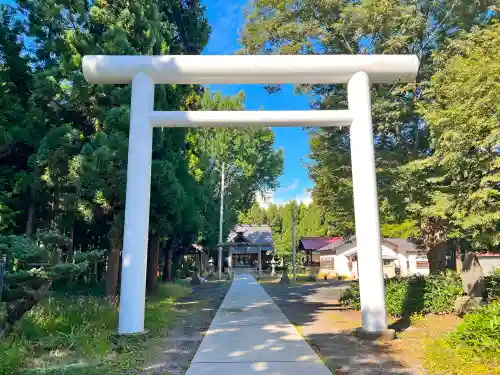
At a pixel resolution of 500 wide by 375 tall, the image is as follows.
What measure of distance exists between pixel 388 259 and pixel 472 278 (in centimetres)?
2220

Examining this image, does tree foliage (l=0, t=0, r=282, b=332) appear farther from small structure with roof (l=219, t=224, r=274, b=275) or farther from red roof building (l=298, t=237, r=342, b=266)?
red roof building (l=298, t=237, r=342, b=266)

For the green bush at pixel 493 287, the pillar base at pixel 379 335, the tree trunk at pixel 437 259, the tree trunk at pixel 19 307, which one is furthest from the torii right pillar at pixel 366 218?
the tree trunk at pixel 19 307

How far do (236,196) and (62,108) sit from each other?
26056 millimetres

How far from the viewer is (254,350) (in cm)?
616

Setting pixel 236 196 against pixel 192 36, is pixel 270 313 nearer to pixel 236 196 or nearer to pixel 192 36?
pixel 192 36

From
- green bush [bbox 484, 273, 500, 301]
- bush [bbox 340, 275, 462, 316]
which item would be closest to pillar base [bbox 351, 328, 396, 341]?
bush [bbox 340, 275, 462, 316]

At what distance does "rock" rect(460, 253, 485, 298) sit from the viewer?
938cm

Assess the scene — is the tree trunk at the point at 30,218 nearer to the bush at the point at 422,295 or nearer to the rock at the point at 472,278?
the bush at the point at 422,295

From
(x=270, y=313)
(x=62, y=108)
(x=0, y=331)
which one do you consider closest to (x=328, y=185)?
(x=270, y=313)

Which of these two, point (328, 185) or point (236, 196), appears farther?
point (236, 196)

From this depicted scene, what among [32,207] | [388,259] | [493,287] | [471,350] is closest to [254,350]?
[471,350]

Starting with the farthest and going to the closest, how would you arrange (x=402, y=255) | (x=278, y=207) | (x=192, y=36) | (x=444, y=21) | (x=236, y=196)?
(x=278, y=207), (x=236, y=196), (x=402, y=255), (x=192, y=36), (x=444, y=21)

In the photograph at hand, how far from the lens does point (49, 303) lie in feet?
26.6

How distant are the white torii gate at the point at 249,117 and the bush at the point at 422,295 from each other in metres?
2.80
